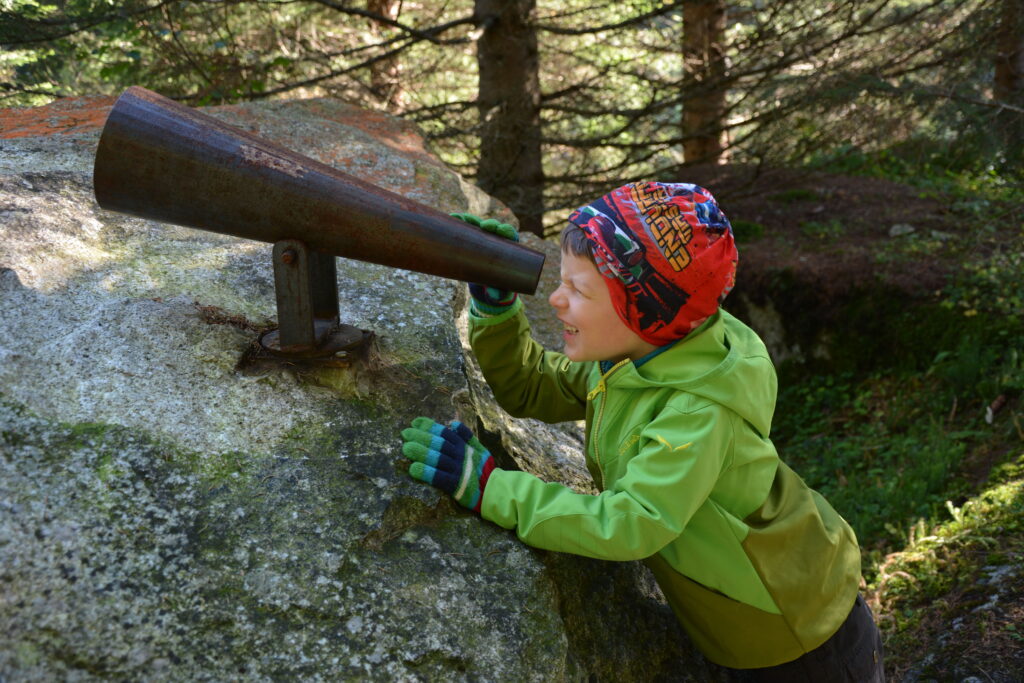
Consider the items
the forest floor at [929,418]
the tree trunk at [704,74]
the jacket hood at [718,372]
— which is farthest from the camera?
the tree trunk at [704,74]

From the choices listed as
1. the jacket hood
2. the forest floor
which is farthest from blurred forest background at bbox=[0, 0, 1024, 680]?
the jacket hood

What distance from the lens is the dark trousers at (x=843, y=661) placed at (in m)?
2.37

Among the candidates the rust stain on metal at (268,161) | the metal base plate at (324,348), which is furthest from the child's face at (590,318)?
the rust stain on metal at (268,161)

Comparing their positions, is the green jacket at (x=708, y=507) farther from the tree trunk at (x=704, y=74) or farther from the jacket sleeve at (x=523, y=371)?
the tree trunk at (x=704, y=74)

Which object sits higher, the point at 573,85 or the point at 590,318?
the point at 590,318

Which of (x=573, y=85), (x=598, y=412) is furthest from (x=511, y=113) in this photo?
(x=598, y=412)

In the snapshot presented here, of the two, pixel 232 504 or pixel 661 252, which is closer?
pixel 232 504

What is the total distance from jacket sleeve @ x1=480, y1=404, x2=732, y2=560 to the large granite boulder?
0.13 metres

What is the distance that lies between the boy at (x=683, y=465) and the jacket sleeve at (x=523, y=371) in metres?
0.34

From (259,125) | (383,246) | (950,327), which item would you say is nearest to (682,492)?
(383,246)

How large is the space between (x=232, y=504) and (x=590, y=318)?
998 mm

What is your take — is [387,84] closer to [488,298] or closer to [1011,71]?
[1011,71]

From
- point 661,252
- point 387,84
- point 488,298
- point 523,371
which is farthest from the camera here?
point 387,84

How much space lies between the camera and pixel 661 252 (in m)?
2.10
